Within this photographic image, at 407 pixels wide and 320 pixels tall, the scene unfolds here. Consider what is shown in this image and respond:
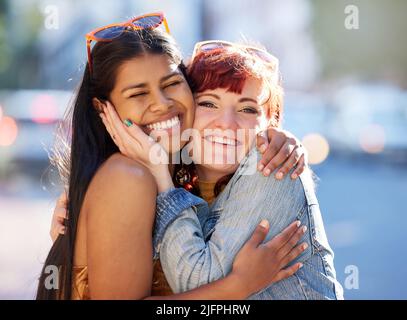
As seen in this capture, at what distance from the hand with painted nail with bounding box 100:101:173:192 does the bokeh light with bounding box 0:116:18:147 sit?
9.75m

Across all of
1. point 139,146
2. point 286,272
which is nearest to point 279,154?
point 286,272

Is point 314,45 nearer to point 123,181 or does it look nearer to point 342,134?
point 342,134

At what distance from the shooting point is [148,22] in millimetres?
3053

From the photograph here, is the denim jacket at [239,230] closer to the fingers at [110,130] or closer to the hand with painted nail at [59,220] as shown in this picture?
the fingers at [110,130]

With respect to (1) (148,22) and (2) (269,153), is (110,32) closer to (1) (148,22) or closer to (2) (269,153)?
(1) (148,22)

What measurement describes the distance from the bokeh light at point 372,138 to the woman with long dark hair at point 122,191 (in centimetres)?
1041

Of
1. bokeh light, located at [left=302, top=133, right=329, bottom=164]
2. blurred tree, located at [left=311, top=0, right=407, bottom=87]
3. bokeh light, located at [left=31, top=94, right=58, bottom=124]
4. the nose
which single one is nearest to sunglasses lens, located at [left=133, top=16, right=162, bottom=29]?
the nose

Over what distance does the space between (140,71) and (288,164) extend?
2.46ft

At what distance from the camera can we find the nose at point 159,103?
2928mm

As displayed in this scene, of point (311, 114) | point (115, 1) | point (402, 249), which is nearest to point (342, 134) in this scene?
point (311, 114)

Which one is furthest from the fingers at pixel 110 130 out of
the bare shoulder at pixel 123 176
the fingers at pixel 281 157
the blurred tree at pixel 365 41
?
the blurred tree at pixel 365 41

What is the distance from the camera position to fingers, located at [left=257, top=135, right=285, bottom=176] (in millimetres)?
2803

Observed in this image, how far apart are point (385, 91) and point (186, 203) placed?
1179cm

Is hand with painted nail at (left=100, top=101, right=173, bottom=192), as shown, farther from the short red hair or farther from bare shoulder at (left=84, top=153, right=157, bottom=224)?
the short red hair
